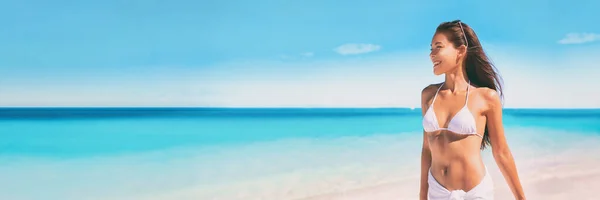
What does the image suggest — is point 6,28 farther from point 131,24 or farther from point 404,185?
point 404,185

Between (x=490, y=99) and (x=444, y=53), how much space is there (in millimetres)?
182

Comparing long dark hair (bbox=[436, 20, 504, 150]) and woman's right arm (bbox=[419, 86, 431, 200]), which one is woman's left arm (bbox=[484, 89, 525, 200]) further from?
woman's right arm (bbox=[419, 86, 431, 200])

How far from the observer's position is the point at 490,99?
1610mm

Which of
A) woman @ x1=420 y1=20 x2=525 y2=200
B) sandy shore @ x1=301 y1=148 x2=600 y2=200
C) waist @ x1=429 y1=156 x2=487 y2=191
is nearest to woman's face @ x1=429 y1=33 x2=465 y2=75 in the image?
woman @ x1=420 y1=20 x2=525 y2=200

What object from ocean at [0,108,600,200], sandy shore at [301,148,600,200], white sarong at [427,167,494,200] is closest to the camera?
white sarong at [427,167,494,200]

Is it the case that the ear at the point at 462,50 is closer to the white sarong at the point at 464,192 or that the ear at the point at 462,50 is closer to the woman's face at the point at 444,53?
the woman's face at the point at 444,53

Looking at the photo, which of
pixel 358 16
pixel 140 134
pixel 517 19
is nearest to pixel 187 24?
pixel 358 16

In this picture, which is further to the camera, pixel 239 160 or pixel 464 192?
pixel 239 160

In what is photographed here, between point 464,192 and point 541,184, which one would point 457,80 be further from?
point 541,184

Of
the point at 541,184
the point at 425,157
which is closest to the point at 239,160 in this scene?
the point at 541,184

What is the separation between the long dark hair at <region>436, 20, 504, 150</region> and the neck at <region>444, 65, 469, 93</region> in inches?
0.9

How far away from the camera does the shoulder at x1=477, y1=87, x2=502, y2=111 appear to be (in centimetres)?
161

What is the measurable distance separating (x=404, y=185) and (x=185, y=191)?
160cm

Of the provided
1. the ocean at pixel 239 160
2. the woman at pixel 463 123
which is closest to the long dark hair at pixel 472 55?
the woman at pixel 463 123
